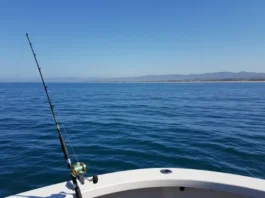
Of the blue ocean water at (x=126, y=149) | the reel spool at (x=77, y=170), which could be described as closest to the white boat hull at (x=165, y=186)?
the reel spool at (x=77, y=170)

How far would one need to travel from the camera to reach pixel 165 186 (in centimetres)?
281

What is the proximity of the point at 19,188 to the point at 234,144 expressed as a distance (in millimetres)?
8150

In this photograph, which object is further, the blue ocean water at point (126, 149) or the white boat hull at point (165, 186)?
the blue ocean water at point (126, 149)

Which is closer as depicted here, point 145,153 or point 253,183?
point 253,183

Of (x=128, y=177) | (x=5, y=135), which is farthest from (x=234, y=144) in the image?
(x=5, y=135)

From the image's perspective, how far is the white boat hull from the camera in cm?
256

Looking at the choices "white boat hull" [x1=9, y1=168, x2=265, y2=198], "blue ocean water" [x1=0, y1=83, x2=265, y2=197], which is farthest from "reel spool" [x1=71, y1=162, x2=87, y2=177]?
"blue ocean water" [x1=0, y1=83, x2=265, y2=197]

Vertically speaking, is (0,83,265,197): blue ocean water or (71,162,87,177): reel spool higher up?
(71,162,87,177): reel spool

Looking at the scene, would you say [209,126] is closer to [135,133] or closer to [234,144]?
[234,144]

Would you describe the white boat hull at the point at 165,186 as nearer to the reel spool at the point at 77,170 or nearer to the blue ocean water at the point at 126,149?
the reel spool at the point at 77,170

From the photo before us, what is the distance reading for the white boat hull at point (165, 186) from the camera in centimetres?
256

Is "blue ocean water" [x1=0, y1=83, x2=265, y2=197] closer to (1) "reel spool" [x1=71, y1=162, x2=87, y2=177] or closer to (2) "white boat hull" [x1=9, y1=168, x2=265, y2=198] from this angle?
(2) "white boat hull" [x1=9, y1=168, x2=265, y2=198]

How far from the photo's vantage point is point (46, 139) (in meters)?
9.66

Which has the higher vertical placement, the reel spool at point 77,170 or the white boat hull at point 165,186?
the reel spool at point 77,170
